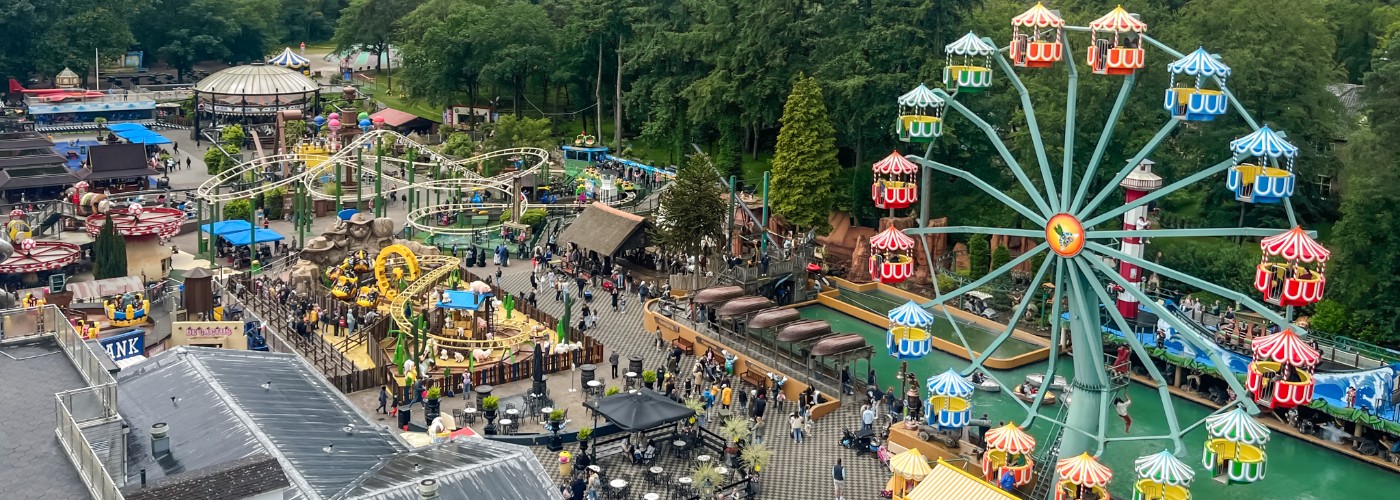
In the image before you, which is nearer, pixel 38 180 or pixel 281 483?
pixel 281 483

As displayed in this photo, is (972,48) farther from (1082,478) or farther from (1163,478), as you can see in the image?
(1163,478)

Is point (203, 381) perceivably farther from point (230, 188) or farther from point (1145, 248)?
point (230, 188)

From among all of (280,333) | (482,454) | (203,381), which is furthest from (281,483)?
(280,333)

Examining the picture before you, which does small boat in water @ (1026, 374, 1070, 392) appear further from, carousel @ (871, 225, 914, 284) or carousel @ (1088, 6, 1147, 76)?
carousel @ (1088, 6, 1147, 76)

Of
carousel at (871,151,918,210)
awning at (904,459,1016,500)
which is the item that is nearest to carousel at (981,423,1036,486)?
awning at (904,459,1016,500)

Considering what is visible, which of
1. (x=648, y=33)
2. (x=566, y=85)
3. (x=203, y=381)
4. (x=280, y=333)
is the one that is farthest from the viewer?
(x=566, y=85)

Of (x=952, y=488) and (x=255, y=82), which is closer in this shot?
(x=952, y=488)

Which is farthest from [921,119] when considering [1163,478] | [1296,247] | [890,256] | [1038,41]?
[1163,478]
